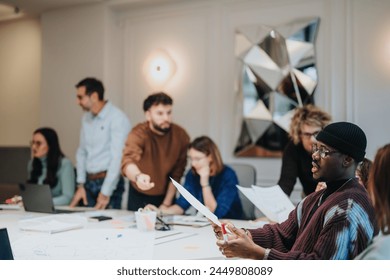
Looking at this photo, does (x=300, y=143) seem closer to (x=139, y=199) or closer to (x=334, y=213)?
(x=139, y=199)

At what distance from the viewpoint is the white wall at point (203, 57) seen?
6.31 feet

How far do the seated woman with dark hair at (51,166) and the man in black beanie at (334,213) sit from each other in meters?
1.16

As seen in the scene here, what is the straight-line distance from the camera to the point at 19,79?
1931 mm

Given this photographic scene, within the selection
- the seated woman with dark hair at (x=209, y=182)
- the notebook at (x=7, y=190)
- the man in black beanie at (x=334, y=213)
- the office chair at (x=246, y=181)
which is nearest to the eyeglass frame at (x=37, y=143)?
the notebook at (x=7, y=190)

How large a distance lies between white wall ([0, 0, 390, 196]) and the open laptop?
24cm

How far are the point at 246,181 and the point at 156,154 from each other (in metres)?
→ 0.48

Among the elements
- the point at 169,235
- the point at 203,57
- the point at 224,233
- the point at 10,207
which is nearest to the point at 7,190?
the point at 10,207

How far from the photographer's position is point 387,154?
924 mm

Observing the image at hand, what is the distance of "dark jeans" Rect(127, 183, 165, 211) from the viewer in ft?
7.45

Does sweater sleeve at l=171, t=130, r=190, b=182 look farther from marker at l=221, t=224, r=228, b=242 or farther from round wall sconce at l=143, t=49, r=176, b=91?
marker at l=221, t=224, r=228, b=242

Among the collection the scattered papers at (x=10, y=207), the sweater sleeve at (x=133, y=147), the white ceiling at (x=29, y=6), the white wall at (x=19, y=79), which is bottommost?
the scattered papers at (x=10, y=207)

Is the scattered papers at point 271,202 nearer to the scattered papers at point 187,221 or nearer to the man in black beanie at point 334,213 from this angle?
the scattered papers at point 187,221

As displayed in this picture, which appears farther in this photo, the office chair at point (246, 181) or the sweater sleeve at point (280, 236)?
the office chair at point (246, 181)
